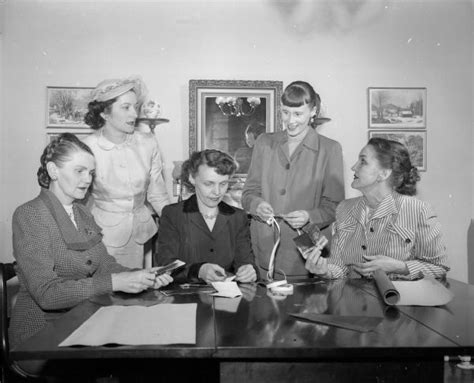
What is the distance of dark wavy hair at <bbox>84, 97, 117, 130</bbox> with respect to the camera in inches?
136

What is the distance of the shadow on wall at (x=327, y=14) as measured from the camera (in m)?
4.79

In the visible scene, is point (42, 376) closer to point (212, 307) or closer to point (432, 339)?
point (212, 307)

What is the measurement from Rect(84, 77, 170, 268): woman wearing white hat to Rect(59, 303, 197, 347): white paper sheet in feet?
5.36

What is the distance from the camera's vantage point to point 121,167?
11.6ft

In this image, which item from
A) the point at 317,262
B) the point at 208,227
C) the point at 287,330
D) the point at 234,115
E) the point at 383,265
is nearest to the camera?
the point at 287,330

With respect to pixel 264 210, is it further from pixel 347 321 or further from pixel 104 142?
pixel 347 321

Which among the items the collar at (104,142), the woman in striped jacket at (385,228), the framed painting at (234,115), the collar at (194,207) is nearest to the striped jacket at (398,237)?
the woman in striped jacket at (385,228)

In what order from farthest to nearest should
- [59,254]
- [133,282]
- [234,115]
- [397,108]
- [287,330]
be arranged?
[397,108]
[234,115]
[59,254]
[133,282]
[287,330]

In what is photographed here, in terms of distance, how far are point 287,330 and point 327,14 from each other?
3.85m

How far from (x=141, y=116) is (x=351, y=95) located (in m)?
1.98

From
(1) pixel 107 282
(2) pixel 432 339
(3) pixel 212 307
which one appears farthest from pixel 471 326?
(1) pixel 107 282

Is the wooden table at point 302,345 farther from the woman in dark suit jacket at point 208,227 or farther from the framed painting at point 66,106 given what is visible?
the framed painting at point 66,106

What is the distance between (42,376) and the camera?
221 cm

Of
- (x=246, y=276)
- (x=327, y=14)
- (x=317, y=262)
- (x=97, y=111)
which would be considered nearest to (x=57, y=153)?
(x=97, y=111)
